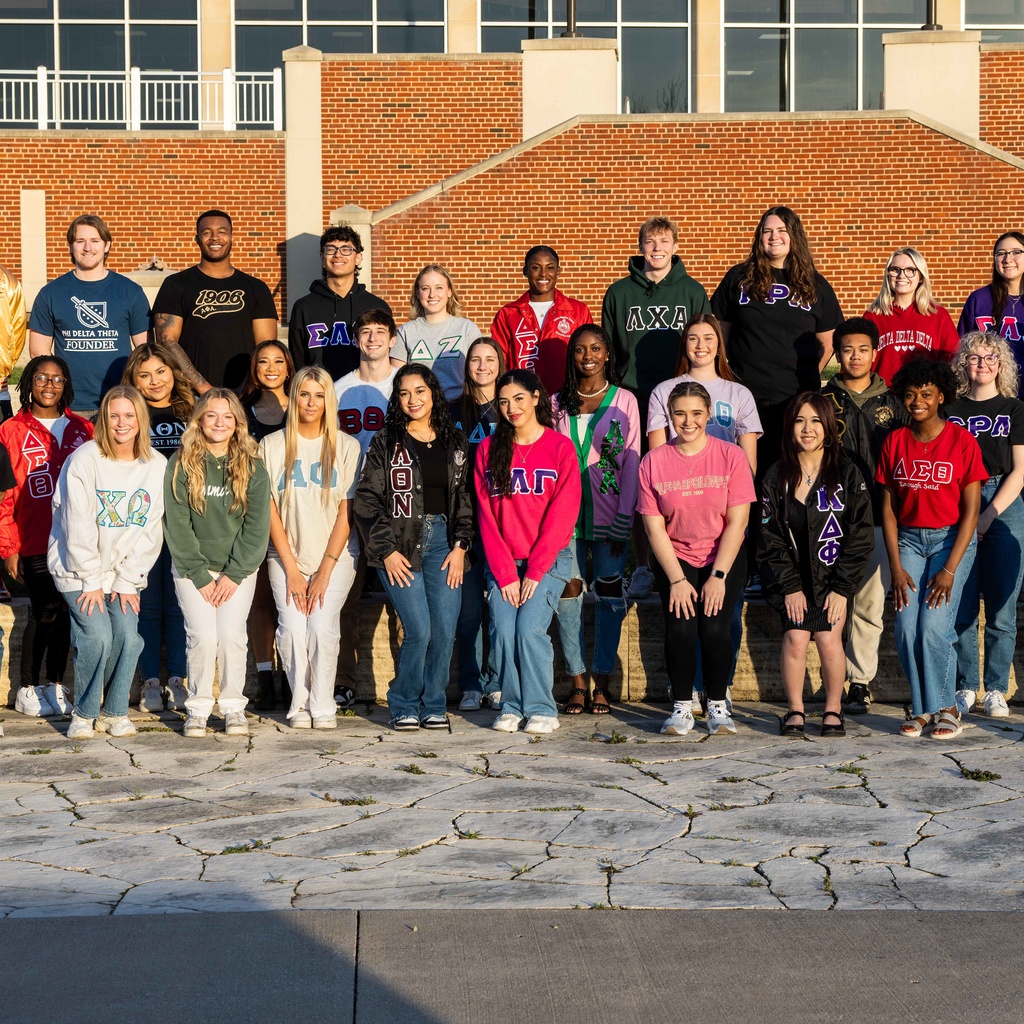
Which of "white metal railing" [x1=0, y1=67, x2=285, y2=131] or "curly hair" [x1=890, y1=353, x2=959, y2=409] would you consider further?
"white metal railing" [x1=0, y1=67, x2=285, y2=131]

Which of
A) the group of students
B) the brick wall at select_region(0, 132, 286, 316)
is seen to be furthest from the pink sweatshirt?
the brick wall at select_region(0, 132, 286, 316)

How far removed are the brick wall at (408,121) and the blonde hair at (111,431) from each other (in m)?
15.0

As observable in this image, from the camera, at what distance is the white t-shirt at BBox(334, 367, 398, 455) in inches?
328

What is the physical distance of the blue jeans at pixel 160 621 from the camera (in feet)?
26.3

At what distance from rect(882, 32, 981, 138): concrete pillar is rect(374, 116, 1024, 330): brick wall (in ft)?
4.88

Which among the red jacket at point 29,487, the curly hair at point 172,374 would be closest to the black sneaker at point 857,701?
the curly hair at point 172,374

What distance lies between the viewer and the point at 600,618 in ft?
26.5

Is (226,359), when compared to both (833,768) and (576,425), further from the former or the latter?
(833,768)

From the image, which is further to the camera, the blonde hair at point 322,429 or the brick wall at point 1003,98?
the brick wall at point 1003,98

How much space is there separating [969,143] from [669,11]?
6867mm

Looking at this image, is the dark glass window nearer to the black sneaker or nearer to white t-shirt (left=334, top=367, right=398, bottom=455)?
white t-shirt (left=334, top=367, right=398, bottom=455)

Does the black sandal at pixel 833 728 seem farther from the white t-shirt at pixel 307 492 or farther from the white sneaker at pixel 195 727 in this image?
the white sneaker at pixel 195 727

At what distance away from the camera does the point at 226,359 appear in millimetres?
8938

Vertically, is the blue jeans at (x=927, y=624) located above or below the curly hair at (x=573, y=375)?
below
